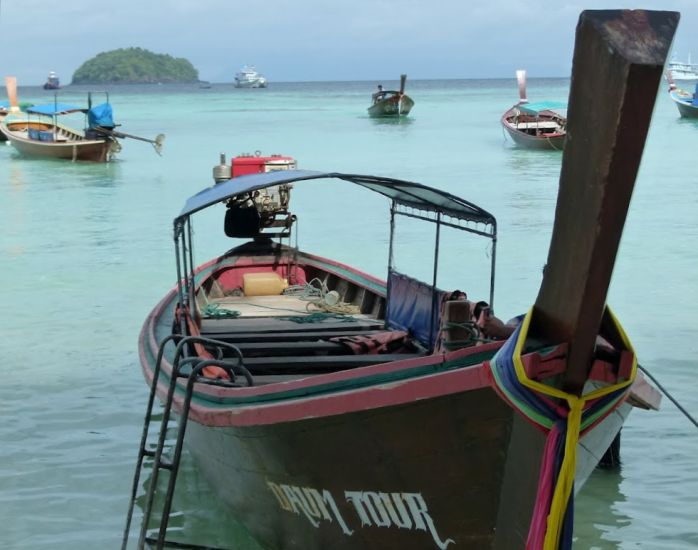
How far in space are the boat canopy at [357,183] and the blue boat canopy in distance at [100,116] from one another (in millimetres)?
25005

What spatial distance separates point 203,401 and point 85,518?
179 centimetres

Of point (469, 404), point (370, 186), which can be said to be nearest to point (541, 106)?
point (370, 186)

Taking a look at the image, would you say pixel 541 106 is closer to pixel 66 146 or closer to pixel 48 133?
pixel 66 146

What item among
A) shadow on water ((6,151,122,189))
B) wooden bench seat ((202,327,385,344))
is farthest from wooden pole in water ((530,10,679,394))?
shadow on water ((6,151,122,189))

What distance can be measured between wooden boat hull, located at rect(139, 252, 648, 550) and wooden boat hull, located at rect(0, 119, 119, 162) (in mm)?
26841

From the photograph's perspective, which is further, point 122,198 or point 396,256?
point 122,198

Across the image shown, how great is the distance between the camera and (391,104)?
186ft

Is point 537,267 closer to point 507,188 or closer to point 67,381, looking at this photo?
point 67,381

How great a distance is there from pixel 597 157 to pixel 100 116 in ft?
96.6

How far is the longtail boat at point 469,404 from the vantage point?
308 cm

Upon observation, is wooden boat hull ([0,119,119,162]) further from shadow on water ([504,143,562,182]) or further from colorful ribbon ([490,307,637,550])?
colorful ribbon ([490,307,637,550])

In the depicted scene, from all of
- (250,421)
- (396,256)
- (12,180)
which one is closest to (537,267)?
(396,256)

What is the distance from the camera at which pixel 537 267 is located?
14867mm

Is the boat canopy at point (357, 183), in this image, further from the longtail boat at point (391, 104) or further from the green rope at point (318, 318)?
the longtail boat at point (391, 104)
